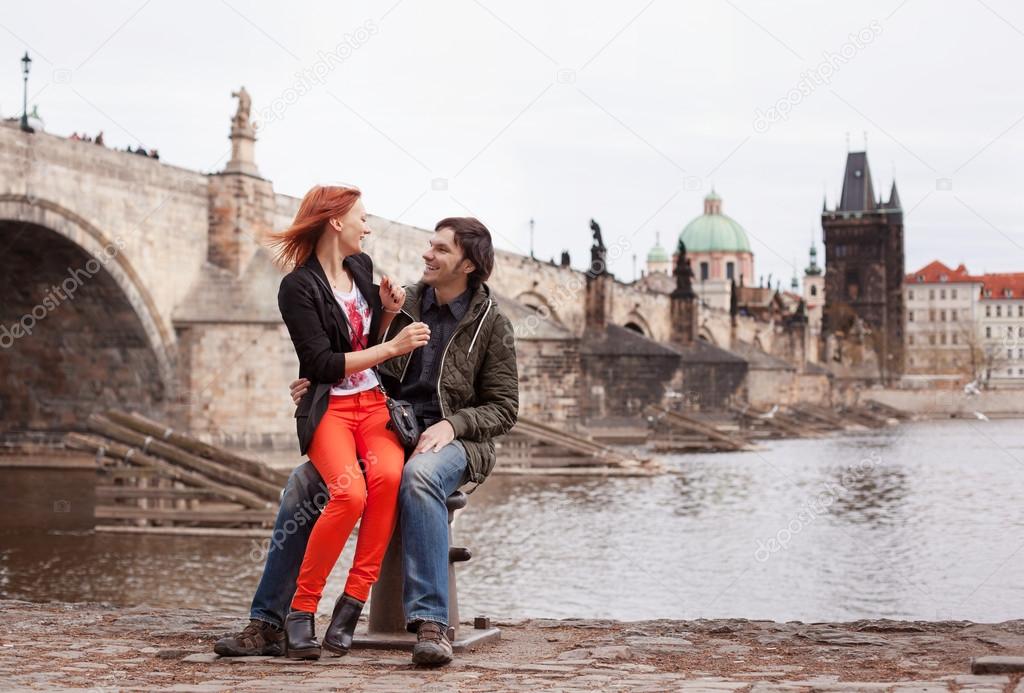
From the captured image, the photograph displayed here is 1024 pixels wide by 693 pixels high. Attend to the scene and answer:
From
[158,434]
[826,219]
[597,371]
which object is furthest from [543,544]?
[826,219]

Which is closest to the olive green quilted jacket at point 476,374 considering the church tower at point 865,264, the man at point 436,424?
the man at point 436,424

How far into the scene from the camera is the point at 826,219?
11719cm

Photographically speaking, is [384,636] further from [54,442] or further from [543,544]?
[54,442]

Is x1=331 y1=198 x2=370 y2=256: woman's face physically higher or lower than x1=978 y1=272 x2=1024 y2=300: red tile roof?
lower

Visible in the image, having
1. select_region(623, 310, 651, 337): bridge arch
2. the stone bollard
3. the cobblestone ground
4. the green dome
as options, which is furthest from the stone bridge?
the green dome

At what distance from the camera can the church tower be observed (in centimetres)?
11275

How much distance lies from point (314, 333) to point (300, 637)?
3.26ft

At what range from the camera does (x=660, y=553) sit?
42.1ft

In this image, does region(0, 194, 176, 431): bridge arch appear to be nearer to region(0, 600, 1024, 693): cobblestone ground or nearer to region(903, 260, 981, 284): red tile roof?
region(0, 600, 1024, 693): cobblestone ground

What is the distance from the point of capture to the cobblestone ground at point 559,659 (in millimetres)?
4004

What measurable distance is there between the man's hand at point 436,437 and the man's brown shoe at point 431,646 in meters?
0.58

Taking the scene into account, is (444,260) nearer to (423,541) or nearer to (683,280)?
(423,541)

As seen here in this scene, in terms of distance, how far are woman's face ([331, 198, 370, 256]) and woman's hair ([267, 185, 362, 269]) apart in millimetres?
17

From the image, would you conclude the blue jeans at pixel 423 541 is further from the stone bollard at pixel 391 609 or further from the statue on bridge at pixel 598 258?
the statue on bridge at pixel 598 258
